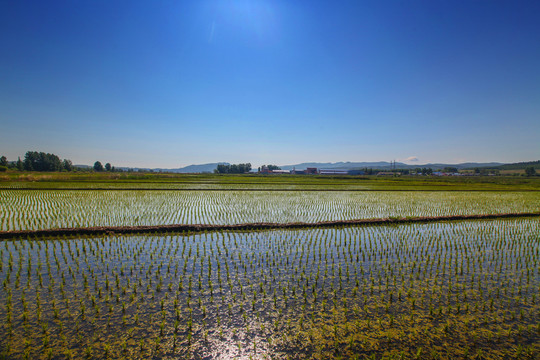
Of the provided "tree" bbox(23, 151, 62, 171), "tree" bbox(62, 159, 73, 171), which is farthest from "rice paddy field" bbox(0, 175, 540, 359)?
"tree" bbox(62, 159, 73, 171)

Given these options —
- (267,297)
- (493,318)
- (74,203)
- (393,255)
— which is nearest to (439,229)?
(393,255)

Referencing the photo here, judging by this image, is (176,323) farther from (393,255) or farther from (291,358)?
(393,255)

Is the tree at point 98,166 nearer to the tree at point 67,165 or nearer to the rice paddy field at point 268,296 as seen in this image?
the tree at point 67,165

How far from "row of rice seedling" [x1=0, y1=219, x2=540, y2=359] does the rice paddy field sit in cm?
2

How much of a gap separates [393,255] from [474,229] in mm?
5451

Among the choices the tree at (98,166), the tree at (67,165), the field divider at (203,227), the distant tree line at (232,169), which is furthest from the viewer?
the distant tree line at (232,169)

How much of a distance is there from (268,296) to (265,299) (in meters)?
0.12

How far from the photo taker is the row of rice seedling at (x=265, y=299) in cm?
331

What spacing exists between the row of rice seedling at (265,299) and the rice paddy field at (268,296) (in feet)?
0.07

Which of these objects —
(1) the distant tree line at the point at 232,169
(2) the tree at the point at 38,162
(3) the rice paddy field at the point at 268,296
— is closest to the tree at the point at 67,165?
(2) the tree at the point at 38,162

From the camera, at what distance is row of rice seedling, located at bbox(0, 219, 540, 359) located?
10.9 feet

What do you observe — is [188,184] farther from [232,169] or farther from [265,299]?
[232,169]

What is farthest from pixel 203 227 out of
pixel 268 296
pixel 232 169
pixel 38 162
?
pixel 232 169

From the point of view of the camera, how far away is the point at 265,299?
445cm
